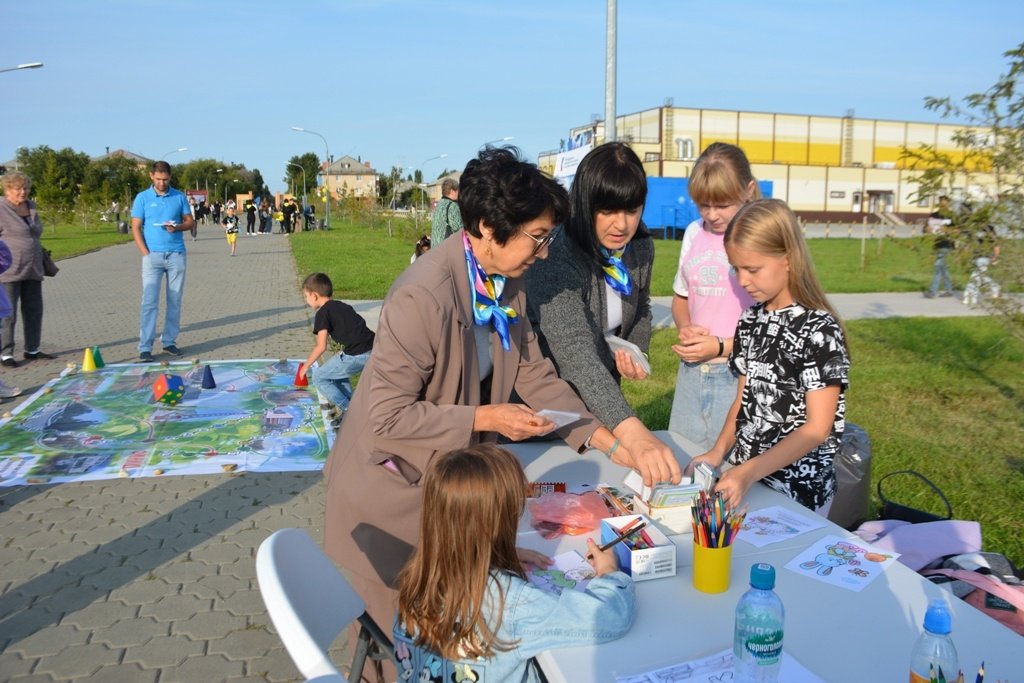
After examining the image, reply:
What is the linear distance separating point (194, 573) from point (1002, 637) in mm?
3402

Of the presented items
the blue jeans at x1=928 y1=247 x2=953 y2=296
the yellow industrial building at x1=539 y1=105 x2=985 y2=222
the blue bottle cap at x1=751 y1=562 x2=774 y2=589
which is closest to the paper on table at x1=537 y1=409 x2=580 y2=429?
the blue bottle cap at x1=751 y1=562 x2=774 y2=589

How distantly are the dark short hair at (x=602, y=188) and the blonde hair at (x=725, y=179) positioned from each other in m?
0.44

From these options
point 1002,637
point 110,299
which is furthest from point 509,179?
point 110,299

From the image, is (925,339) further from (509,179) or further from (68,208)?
(68,208)

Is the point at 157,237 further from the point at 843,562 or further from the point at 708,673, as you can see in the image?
the point at 708,673

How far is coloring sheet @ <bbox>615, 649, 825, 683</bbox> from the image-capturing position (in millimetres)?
1592

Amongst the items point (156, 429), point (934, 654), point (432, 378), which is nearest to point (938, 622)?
point (934, 654)

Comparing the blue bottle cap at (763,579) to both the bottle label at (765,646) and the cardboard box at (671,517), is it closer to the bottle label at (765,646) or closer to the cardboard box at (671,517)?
the bottle label at (765,646)

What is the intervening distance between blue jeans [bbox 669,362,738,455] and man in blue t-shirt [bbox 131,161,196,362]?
6592mm

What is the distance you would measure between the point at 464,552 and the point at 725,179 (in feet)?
6.59

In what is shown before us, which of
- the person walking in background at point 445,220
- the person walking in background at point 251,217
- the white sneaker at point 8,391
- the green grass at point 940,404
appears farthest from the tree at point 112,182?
the white sneaker at point 8,391

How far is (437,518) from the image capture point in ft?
5.85

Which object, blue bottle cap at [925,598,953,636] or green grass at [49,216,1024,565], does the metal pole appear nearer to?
green grass at [49,216,1024,565]

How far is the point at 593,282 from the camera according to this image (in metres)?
2.99
